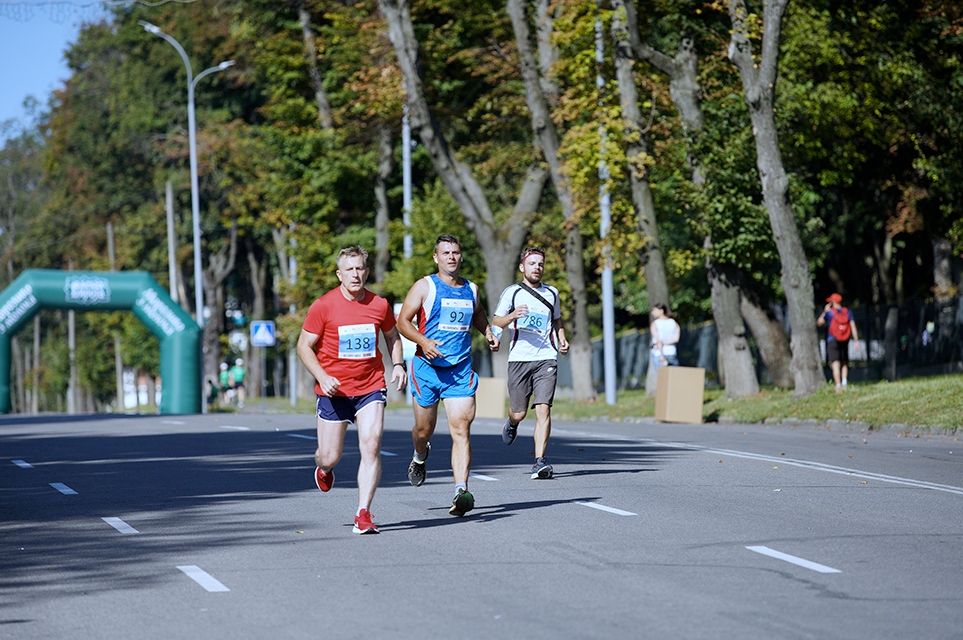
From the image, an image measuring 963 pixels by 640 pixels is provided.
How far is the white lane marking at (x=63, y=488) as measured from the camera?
13.0 meters

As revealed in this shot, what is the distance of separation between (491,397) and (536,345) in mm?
12932

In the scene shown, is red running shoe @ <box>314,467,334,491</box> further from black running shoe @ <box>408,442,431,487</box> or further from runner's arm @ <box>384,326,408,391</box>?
black running shoe @ <box>408,442,431,487</box>

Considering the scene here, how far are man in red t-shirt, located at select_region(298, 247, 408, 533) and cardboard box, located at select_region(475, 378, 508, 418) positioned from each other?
15839mm

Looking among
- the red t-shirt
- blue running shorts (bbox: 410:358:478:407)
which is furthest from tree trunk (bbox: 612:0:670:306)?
the red t-shirt

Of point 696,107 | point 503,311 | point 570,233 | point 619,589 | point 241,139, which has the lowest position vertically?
point 619,589

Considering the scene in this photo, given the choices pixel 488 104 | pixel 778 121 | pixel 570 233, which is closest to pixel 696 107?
pixel 778 121

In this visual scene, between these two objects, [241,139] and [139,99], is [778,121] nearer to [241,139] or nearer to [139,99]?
[241,139]

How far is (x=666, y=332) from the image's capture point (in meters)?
26.6

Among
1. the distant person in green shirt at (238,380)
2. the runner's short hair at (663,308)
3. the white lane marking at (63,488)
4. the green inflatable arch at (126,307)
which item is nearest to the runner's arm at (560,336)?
the white lane marking at (63,488)

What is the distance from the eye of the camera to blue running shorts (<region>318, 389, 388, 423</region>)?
965 cm

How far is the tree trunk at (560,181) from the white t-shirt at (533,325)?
1629 centimetres

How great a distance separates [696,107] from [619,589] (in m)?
20.7

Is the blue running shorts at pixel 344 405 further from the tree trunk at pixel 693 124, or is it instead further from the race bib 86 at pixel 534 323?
the tree trunk at pixel 693 124

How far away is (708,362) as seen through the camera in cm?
4325
